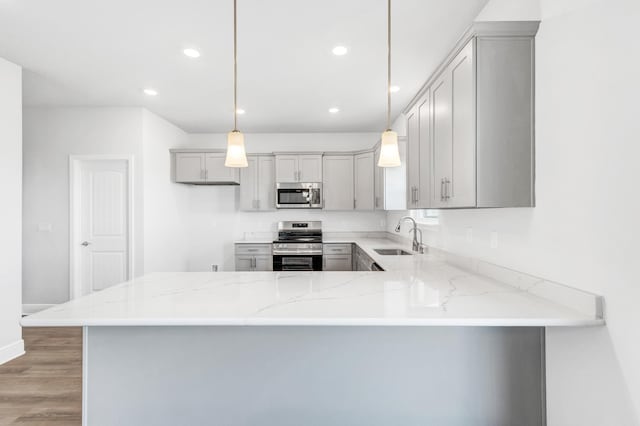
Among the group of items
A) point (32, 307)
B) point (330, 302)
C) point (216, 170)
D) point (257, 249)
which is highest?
point (216, 170)

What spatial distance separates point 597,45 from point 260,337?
6.05ft

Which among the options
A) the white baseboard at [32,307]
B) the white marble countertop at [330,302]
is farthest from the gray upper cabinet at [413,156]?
the white baseboard at [32,307]

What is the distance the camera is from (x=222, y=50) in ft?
9.05

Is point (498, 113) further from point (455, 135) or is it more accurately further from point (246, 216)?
point (246, 216)

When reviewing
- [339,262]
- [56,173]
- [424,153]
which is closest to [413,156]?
[424,153]

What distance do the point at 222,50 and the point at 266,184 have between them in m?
2.63

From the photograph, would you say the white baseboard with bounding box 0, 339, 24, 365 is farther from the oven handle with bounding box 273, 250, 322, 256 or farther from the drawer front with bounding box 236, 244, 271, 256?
the oven handle with bounding box 273, 250, 322, 256

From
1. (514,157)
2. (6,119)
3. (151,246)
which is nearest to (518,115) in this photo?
(514,157)

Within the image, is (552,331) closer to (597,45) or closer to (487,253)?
(487,253)

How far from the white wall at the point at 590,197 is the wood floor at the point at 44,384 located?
2801 mm

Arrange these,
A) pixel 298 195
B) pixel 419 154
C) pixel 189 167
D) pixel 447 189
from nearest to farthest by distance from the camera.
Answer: pixel 447 189
pixel 419 154
pixel 189 167
pixel 298 195

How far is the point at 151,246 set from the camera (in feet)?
14.5

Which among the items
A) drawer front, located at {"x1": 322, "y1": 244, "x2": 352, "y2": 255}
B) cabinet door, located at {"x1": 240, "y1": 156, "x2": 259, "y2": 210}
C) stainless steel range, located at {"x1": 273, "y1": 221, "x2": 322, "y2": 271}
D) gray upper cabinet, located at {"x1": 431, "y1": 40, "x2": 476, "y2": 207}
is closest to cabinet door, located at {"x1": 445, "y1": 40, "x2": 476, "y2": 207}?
gray upper cabinet, located at {"x1": 431, "y1": 40, "x2": 476, "y2": 207}

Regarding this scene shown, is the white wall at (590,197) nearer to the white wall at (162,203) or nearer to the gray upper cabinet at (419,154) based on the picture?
the gray upper cabinet at (419,154)
